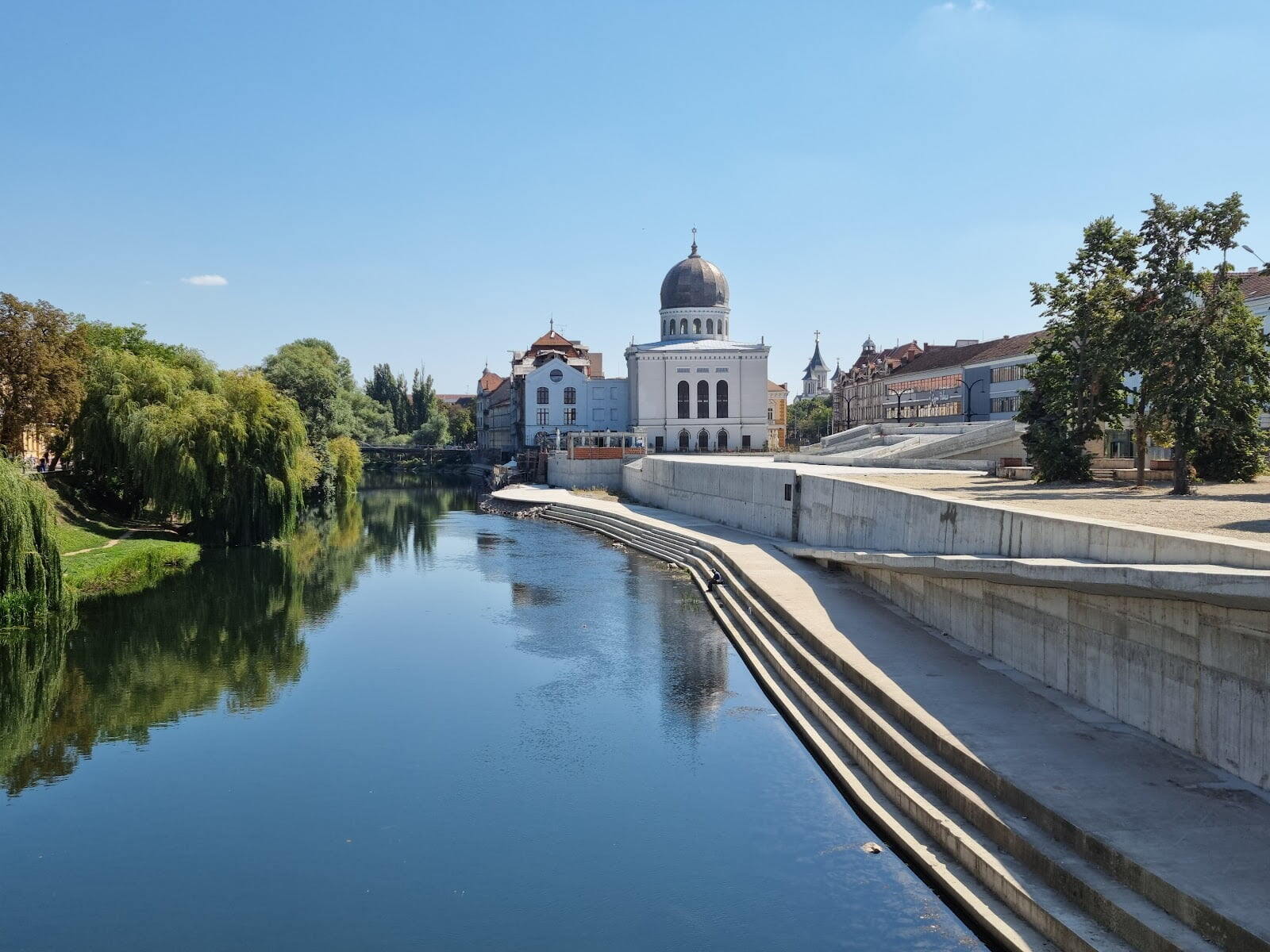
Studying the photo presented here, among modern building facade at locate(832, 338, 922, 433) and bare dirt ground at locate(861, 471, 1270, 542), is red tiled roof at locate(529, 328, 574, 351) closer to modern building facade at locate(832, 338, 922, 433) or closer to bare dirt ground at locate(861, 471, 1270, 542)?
modern building facade at locate(832, 338, 922, 433)

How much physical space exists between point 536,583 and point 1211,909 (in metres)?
26.0

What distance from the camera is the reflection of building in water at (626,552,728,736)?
62.2ft

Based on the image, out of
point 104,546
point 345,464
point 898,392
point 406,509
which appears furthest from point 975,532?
point 898,392

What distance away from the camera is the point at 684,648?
23828mm

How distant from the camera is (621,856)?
12.8m

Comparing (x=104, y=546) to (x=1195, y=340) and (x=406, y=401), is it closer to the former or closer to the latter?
(x=1195, y=340)

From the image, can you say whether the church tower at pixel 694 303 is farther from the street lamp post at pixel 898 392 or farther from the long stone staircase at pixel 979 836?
the long stone staircase at pixel 979 836

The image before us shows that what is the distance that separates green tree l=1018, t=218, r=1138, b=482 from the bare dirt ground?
1.07 meters

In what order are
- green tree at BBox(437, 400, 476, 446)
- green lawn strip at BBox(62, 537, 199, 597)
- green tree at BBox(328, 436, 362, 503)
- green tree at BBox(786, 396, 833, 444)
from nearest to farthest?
green lawn strip at BBox(62, 537, 199, 597), green tree at BBox(328, 436, 362, 503), green tree at BBox(786, 396, 833, 444), green tree at BBox(437, 400, 476, 446)

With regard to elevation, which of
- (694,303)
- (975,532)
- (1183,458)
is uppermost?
(694,303)

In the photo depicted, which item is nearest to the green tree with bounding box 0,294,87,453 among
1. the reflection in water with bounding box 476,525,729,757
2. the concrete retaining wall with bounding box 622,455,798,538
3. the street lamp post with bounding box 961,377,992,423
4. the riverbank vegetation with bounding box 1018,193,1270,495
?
the reflection in water with bounding box 476,525,729,757

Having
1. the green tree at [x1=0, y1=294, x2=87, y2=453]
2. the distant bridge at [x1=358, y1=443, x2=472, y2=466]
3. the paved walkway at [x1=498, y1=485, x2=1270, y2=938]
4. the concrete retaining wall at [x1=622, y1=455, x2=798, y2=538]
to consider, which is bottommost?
the paved walkway at [x1=498, y1=485, x2=1270, y2=938]

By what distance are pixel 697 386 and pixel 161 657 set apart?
58.5 meters

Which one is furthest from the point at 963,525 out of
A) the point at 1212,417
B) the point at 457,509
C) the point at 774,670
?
the point at 457,509
